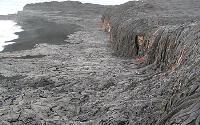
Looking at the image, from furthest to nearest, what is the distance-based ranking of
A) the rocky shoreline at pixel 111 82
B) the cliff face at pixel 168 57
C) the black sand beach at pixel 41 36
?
1. the black sand beach at pixel 41 36
2. the rocky shoreline at pixel 111 82
3. the cliff face at pixel 168 57

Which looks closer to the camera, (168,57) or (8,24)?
(168,57)

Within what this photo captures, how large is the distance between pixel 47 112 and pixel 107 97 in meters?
3.53

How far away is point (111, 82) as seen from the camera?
79.5 ft

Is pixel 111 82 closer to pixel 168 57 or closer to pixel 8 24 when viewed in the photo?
pixel 168 57

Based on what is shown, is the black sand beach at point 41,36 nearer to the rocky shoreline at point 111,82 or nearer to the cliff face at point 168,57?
the rocky shoreline at point 111,82

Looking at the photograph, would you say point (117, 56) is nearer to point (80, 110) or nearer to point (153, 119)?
point (80, 110)

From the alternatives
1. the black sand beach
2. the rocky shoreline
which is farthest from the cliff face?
the black sand beach

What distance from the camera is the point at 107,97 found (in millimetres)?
21500

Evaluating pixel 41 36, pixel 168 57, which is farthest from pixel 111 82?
pixel 41 36

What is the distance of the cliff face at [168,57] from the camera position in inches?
482

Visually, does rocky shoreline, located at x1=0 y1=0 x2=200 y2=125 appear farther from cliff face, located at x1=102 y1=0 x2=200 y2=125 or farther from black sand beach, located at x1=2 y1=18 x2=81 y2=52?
black sand beach, located at x1=2 y1=18 x2=81 y2=52

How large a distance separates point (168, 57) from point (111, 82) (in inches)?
156

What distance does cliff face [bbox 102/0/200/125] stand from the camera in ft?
40.1

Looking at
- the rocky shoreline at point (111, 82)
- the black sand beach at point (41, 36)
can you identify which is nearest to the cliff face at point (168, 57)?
the rocky shoreline at point (111, 82)
